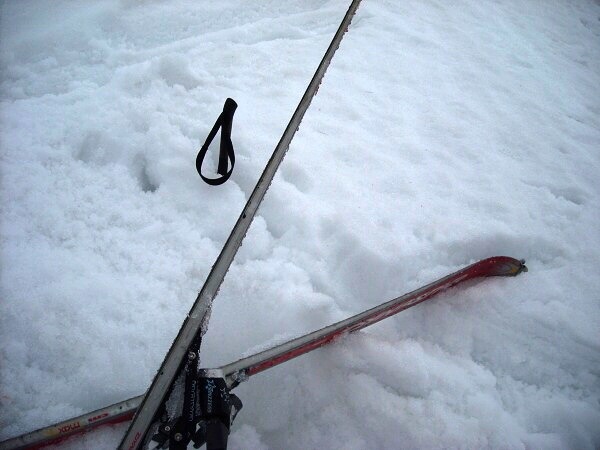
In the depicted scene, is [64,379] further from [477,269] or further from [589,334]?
[589,334]

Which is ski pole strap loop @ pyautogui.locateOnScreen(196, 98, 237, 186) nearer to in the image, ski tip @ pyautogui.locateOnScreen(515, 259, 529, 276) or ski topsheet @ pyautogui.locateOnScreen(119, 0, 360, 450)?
ski topsheet @ pyautogui.locateOnScreen(119, 0, 360, 450)

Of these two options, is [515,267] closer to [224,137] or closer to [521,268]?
[521,268]

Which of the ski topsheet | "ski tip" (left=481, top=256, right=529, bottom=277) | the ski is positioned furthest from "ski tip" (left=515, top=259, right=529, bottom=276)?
the ski topsheet

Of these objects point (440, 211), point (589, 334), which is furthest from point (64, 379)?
point (589, 334)

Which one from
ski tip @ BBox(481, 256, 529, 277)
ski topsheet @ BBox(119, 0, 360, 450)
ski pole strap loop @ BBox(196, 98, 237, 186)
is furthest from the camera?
ski tip @ BBox(481, 256, 529, 277)

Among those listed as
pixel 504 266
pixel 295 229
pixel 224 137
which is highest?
pixel 224 137

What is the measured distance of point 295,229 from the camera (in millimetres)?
1825

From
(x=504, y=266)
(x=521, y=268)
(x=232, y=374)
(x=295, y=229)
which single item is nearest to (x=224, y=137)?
(x=295, y=229)

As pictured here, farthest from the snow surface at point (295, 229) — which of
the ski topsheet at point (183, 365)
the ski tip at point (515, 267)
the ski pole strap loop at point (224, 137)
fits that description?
the ski topsheet at point (183, 365)

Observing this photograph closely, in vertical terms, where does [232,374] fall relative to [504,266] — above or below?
below

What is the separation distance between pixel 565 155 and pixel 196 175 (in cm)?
287

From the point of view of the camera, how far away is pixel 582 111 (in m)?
3.29

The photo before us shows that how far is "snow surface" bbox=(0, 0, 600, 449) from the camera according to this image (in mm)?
1346

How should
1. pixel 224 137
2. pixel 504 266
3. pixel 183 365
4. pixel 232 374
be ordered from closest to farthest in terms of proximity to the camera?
pixel 183 365 → pixel 232 374 → pixel 224 137 → pixel 504 266
